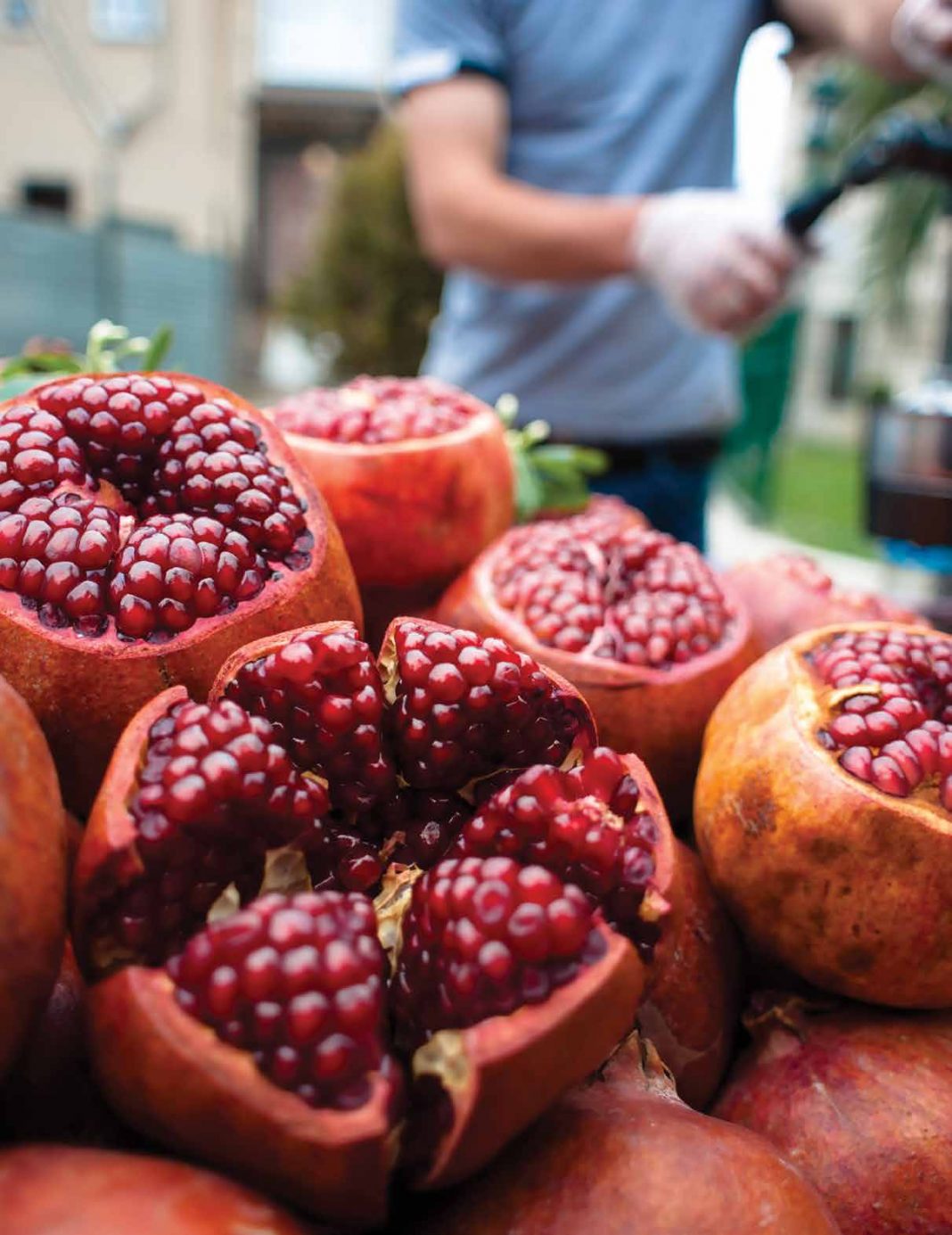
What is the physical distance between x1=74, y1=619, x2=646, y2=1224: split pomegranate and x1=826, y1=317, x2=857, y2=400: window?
58.4 ft

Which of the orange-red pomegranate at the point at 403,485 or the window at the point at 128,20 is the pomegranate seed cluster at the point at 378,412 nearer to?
the orange-red pomegranate at the point at 403,485

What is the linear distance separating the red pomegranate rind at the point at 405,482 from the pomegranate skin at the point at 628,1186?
2.02 feet

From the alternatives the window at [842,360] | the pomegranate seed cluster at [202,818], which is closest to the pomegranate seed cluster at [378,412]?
the pomegranate seed cluster at [202,818]

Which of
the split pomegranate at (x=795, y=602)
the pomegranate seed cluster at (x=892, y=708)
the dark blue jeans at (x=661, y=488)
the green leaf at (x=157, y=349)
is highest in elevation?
the green leaf at (x=157, y=349)

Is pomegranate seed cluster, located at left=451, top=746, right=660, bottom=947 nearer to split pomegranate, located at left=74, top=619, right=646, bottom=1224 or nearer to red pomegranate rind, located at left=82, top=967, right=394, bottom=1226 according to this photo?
split pomegranate, located at left=74, top=619, right=646, bottom=1224

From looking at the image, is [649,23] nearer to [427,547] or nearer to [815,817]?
[427,547]

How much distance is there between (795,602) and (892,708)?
423mm

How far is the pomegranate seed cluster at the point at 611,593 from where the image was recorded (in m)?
1.11

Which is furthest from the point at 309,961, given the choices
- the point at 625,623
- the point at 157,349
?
the point at 157,349

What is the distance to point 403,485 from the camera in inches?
46.8

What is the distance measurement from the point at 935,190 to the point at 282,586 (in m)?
8.34

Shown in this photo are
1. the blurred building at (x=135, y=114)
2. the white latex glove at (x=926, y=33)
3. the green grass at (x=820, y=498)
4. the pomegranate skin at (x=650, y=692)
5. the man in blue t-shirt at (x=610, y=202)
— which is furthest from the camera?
the blurred building at (x=135, y=114)

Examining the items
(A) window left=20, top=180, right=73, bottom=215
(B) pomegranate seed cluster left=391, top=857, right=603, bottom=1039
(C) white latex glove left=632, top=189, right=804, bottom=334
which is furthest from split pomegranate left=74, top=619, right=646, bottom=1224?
(A) window left=20, top=180, right=73, bottom=215

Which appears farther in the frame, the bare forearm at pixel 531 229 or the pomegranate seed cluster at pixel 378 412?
the bare forearm at pixel 531 229
